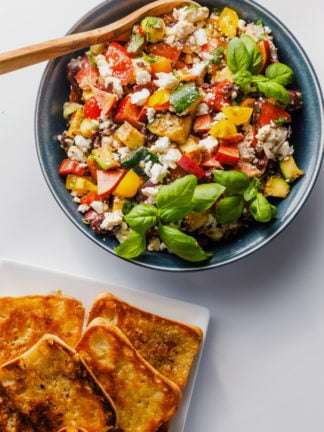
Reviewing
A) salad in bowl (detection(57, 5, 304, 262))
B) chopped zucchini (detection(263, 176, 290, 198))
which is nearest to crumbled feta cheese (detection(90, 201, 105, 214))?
salad in bowl (detection(57, 5, 304, 262))

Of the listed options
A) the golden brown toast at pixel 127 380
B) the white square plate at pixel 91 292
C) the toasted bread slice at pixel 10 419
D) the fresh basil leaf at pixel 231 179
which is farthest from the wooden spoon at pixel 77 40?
the toasted bread slice at pixel 10 419

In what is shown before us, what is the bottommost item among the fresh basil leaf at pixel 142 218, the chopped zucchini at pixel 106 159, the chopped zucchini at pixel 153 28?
the fresh basil leaf at pixel 142 218

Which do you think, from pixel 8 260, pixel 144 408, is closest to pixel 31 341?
pixel 8 260

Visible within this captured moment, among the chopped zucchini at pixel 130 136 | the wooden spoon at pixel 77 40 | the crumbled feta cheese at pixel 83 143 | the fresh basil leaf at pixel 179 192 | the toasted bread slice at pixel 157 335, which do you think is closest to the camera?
the fresh basil leaf at pixel 179 192

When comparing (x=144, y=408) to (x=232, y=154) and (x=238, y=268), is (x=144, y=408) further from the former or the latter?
(x=232, y=154)

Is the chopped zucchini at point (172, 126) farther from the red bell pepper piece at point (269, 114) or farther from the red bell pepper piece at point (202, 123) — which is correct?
the red bell pepper piece at point (269, 114)

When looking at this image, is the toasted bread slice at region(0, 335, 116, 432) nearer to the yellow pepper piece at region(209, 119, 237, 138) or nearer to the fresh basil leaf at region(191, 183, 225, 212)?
the fresh basil leaf at region(191, 183, 225, 212)

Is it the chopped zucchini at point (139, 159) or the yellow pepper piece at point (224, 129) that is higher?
the yellow pepper piece at point (224, 129)
